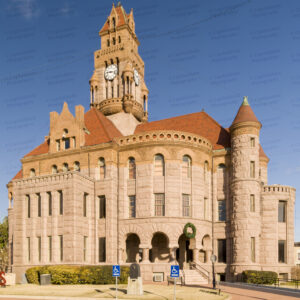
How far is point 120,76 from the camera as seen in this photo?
5812cm

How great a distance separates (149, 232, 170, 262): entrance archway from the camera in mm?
41281

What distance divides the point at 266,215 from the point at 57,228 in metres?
23.5

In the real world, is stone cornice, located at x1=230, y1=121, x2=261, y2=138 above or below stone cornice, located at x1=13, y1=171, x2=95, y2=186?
above

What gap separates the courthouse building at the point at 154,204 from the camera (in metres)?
39.4

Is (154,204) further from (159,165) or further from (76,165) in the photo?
(76,165)

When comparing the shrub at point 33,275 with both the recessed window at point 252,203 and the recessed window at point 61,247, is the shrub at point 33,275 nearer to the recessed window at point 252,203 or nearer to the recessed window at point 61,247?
the recessed window at point 61,247

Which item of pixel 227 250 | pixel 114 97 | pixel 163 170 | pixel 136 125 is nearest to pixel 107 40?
pixel 114 97

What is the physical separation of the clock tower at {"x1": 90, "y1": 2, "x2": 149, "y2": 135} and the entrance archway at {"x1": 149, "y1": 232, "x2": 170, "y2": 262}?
17.0m

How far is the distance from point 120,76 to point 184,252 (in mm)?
28798

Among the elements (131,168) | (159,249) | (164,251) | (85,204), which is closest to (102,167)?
(131,168)

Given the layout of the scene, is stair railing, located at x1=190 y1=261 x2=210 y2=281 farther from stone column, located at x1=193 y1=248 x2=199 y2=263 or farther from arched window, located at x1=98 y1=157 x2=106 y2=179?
arched window, located at x1=98 y1=157 x2=106 y2=179

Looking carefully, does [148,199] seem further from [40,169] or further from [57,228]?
[40,169]

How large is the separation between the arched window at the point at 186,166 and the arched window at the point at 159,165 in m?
2.36

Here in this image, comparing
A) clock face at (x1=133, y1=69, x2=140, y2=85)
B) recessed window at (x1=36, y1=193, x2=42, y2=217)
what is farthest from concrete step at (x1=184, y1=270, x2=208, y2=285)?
clock face at (x1=133, y1=69, x2=140, y2=85)
